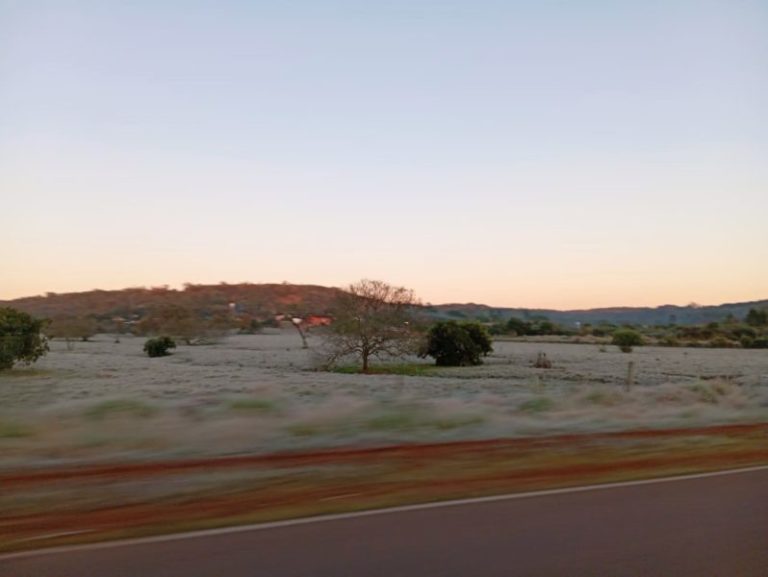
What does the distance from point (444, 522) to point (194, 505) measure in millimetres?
2587

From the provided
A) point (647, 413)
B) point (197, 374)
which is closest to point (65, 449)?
point (647, 413)

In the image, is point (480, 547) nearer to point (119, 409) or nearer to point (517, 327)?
point (119, 409)

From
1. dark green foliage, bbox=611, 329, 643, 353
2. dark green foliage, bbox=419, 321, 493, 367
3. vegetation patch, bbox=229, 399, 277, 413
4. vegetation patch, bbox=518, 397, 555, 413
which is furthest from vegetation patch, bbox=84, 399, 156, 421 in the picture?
dark green foliage, bbox=611, 329, 643, 353

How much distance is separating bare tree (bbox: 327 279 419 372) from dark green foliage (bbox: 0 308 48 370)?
15.5 m

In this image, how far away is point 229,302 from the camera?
101 meters

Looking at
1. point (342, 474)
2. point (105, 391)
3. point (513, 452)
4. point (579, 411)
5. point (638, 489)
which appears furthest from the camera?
point (105, 391)

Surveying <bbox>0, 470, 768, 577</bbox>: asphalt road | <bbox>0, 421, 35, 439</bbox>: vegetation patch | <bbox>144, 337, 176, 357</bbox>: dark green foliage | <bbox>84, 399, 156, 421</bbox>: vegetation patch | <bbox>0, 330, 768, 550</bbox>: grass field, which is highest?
<bbox>144, 337, 176, 357</bbox>: dark green foliage

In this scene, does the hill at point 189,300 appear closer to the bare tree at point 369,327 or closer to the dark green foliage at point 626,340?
the bare tree at point 369,327

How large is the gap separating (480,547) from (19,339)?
97.3ft

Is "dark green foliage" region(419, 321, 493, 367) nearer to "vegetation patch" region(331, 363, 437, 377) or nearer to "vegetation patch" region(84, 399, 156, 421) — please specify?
"vegetation patch" region(331, 363, 437, 377)

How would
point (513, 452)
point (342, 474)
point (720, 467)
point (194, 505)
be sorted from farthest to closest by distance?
point (513, 452), point (720, 467), point (342, 474), point (194, 505)

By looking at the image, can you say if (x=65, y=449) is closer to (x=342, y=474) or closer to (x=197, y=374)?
(x=342, y=474)

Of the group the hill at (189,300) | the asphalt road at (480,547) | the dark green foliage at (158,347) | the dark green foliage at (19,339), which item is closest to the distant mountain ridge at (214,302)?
the hill at (189,300)

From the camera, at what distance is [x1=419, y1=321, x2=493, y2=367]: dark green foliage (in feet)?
155
